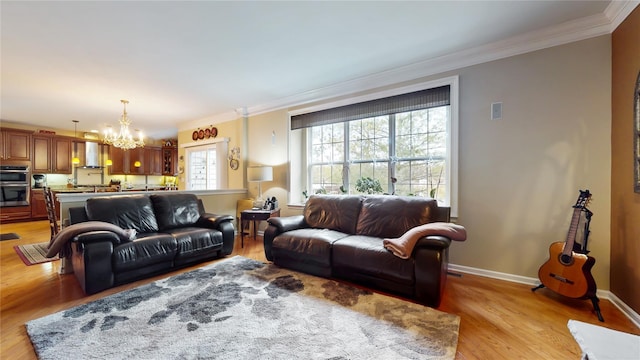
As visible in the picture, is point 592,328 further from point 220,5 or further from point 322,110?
point 322,110

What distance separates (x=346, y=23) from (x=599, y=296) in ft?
11.5

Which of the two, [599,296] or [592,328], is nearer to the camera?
[592,328]

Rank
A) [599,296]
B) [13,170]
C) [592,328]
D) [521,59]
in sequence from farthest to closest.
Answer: [13,170] → [521,59] → [599,296] → [592,328]

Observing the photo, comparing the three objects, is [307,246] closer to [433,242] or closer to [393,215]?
[393,215]

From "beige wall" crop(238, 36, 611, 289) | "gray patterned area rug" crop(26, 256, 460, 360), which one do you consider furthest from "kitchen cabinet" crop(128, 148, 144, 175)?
"beige wall" crop(238, 36, 611, 289)

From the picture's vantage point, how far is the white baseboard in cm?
201

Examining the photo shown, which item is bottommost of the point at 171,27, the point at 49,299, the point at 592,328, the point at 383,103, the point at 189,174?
the point at 49,299

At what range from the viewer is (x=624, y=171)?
215cm

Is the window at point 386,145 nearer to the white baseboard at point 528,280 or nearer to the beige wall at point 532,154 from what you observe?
the beige wall at point 532,154

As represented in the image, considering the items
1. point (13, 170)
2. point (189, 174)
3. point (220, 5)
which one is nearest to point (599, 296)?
point (220, 5)

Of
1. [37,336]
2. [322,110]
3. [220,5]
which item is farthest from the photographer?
[322,110]

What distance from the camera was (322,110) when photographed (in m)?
4.26

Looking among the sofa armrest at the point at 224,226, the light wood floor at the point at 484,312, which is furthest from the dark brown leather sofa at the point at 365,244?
the sofa armrest at the point at 224,226

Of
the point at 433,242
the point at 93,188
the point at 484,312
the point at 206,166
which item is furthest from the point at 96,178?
the point at 484,312
